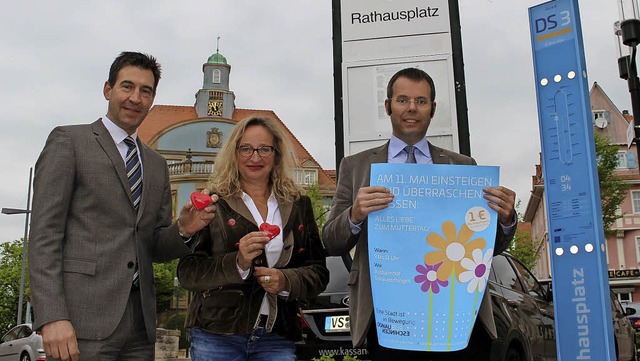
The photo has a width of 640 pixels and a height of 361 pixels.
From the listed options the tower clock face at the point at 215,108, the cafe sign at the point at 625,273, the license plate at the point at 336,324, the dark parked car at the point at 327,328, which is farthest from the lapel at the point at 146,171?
the tower clock face at the point at 215,108

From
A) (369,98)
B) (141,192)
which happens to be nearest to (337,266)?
(369,98)

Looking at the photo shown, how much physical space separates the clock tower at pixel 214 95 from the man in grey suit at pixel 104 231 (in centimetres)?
6309

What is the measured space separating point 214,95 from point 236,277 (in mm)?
67828

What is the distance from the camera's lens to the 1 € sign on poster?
2.69 m

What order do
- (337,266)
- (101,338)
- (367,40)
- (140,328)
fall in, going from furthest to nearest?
1. (367,40)
2. (337,266)
3. (140,328)
4. (101,338)

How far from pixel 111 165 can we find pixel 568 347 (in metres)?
2.19

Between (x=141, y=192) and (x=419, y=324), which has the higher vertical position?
(x=141, y=192)

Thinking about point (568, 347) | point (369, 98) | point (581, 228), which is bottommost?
point (568, 347)

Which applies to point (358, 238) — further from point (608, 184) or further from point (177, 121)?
point (177, 121)

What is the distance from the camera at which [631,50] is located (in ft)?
28.0

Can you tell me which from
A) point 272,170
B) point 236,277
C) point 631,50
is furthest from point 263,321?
point 631,50

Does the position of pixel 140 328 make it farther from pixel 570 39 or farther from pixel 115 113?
pixel 570 39

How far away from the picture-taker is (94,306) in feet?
8.78

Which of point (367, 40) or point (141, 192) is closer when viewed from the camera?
point (141, 192)
